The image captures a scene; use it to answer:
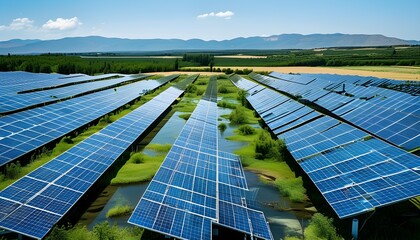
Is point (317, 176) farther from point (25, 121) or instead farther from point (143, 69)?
point (143, 69)

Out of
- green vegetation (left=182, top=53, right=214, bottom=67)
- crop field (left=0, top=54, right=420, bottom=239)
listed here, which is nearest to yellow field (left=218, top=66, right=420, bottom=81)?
crop field (left=0, top=54, right=420, bottom=239)

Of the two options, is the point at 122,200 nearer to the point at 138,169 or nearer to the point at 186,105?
the point at 138,169

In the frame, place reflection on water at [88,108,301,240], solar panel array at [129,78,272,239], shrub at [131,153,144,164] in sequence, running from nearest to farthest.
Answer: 1. solar panel array at [129,78,272,239]
2. reflection on water at [88,108,301,240]
3. shrub at [131,153,144,164]

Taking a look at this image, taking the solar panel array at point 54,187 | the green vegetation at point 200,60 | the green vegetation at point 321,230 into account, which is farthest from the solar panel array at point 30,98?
the green vegetation at point 200,60

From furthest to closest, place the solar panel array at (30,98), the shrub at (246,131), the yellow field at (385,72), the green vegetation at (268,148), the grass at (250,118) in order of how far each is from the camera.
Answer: the yellow field at (385,72), the grass at (250,118), the solar panel array at (30,98), the shrub at (246,131), the green vegetation at (268,148)

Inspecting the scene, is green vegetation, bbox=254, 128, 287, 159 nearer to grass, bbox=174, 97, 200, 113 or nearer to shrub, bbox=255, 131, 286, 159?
shrub, bbox=255, 131, 286, 159

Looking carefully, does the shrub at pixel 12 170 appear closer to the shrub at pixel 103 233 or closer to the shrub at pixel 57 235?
the shrub at pixel 57 235
